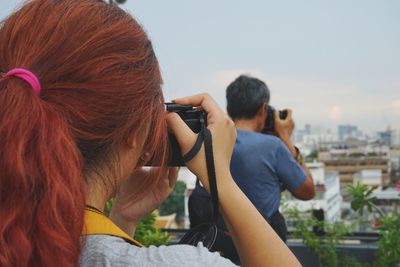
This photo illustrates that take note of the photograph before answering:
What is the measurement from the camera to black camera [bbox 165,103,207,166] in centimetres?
79

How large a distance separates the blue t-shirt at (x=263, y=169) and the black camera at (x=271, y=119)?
0.76 ft

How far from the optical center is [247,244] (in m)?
0.70

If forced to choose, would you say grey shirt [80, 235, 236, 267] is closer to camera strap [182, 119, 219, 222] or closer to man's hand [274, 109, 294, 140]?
camera strap [182, 119, 219, 222]

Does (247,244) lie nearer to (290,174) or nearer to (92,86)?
(92,86)

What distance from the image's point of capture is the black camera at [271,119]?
2.05 m

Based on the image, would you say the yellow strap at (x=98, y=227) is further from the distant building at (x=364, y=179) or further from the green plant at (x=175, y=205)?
the distant building at (x=364, y=179)

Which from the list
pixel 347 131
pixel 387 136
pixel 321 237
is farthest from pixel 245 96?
pixel 347 131

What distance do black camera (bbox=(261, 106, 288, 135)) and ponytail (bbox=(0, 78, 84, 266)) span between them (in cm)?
154

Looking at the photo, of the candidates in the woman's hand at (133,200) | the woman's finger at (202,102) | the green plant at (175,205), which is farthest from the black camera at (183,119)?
the green plant at (175,205)

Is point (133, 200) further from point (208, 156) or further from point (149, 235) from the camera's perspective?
point (149, 235)

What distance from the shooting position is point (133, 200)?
94cm

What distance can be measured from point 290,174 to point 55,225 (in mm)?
1374

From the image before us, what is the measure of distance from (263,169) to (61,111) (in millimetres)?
1268

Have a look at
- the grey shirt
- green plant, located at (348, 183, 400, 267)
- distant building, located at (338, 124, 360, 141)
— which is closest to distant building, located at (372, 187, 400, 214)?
green plant, located at (348, 183, 400, 267)
